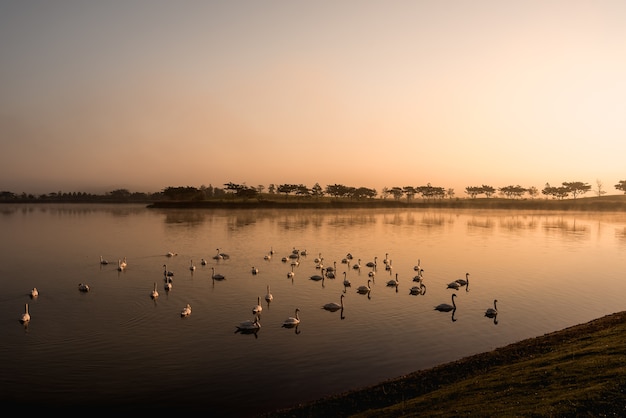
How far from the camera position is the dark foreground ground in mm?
13812

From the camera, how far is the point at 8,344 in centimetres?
2620

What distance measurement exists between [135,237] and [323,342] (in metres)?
68.9

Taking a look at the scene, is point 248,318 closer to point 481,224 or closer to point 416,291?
point 416,291

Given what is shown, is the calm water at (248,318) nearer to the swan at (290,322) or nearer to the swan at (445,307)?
the swan at (290,322)

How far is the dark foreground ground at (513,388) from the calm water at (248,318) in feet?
7.03

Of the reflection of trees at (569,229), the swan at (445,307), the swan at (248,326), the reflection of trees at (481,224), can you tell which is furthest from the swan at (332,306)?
the reflection of trees at (481,224)

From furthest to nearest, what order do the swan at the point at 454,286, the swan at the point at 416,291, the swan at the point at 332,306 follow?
the swan at the point at 454,286 < the swan at the point at 416,291 < the swan at the point at 332,306

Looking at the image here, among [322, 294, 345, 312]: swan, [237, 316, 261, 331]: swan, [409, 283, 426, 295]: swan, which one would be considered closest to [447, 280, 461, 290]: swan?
[409, 283, 426, 295]: swan

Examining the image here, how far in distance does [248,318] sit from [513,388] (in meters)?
19.6

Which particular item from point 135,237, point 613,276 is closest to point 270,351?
point 613,276

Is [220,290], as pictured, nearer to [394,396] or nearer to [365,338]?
[365,338]

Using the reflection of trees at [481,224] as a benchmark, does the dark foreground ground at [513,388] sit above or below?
above

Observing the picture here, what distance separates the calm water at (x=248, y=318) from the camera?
2122cm

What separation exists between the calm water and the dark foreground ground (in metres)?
2.14
